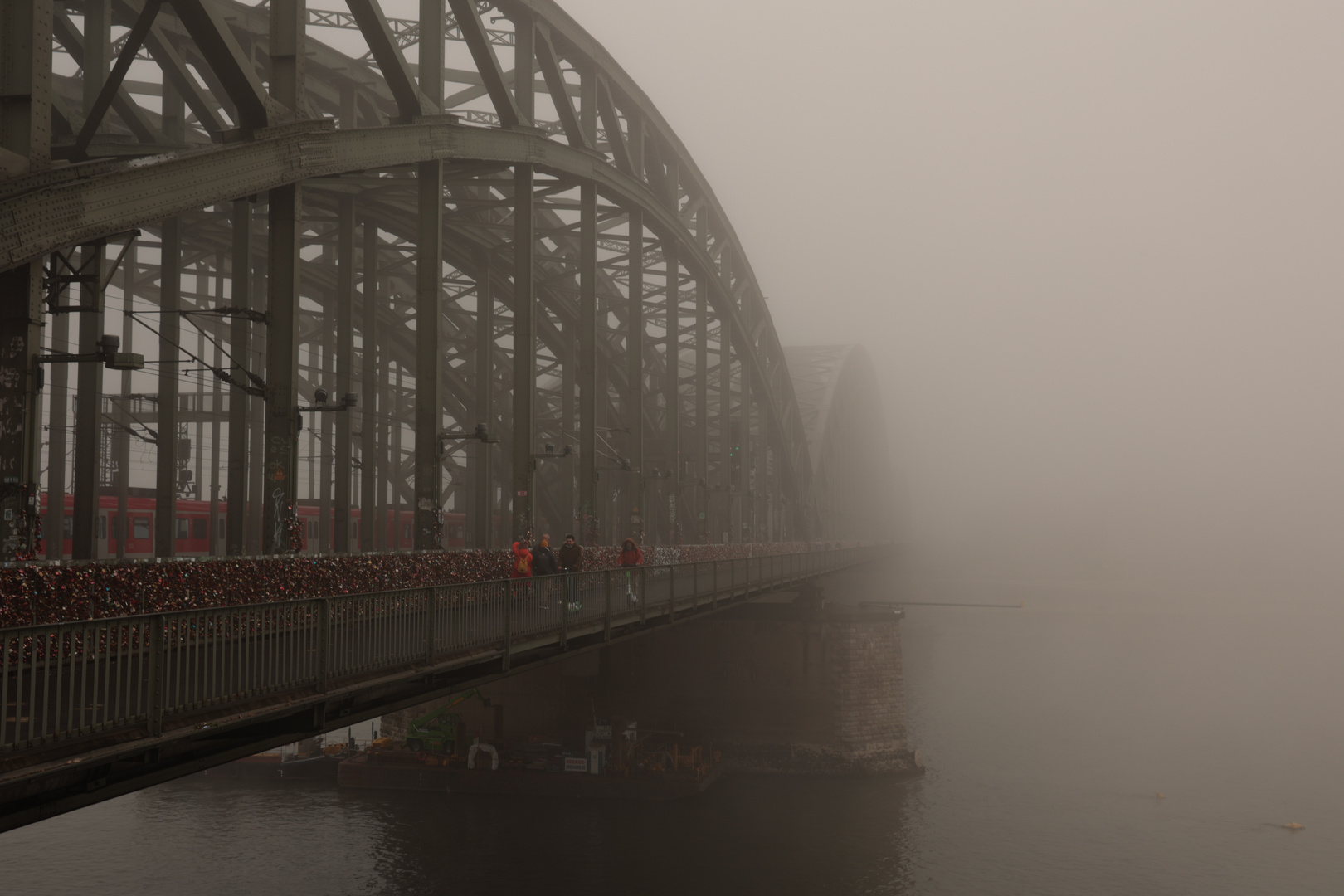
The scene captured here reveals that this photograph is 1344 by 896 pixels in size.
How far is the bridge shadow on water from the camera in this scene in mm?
28391

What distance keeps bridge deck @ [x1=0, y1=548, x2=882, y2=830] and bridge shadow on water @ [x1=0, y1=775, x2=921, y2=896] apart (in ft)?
47.4

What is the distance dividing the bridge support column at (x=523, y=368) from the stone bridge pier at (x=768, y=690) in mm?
10623

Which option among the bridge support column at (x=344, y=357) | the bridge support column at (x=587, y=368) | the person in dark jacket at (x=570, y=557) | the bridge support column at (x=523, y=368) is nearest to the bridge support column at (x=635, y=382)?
the bridge support column at (x=587, y=368)

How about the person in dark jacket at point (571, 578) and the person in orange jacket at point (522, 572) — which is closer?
the person in orange jacket at point (522, 572)

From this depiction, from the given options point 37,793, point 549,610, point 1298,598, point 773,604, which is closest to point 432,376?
point 549,610

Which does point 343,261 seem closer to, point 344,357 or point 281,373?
point 344,357

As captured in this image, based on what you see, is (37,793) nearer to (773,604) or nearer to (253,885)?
(253,885)

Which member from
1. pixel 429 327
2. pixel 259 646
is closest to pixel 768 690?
pixel 429 327

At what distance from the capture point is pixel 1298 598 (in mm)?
122688

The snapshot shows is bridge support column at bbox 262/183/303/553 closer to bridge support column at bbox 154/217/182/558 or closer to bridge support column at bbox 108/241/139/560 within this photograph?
bridge support column at bbox 154/217/182/558

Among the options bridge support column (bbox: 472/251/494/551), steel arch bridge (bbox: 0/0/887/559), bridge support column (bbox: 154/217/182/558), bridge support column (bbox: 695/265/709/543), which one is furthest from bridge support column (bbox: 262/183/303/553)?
bridge support column (bbox: 695/265/709/543)

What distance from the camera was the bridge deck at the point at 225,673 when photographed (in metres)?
7.92

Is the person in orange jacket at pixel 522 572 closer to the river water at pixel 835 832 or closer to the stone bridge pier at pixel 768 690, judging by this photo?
the river water at pixel 835 832

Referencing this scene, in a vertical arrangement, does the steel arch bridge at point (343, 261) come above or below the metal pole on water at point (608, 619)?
above
